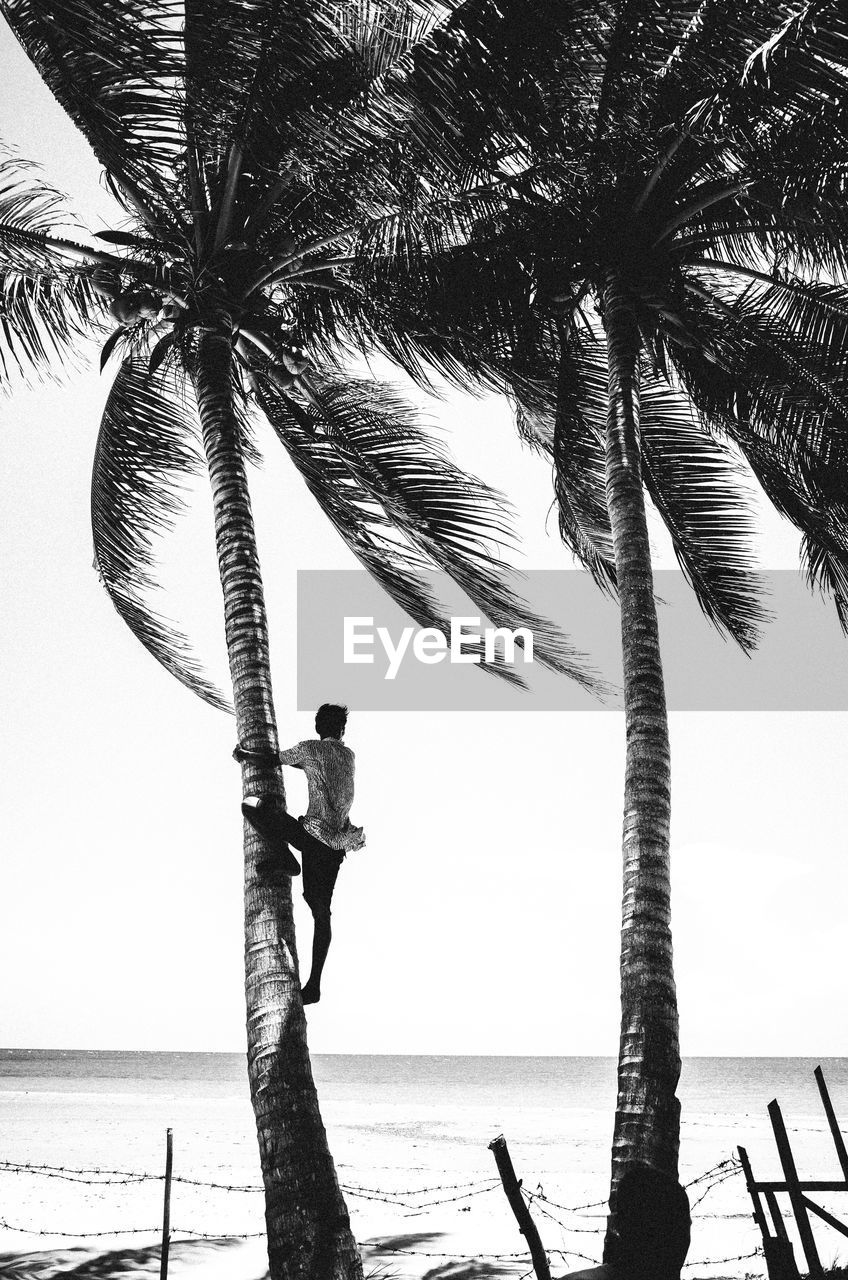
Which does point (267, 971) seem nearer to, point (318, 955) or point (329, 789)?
point (318, 955)

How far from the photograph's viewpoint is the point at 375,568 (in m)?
8.48

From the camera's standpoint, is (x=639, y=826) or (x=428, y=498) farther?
(x=428, y=498)

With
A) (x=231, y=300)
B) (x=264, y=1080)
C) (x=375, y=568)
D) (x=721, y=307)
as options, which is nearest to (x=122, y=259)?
(x=231, y=300)

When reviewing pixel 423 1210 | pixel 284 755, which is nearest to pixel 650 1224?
pixel 284 755

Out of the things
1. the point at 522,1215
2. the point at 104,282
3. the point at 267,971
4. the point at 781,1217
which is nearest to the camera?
the point at 522,1215

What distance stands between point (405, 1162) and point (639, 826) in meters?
17.1

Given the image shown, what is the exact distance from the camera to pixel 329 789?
5.25 m

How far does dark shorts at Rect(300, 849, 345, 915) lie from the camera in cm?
526

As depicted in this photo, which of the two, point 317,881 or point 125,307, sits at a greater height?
point 125,307

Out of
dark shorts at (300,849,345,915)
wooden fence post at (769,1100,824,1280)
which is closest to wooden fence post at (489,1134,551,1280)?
dark shorts at (300,849,345,915)

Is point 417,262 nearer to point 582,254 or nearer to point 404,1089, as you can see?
point 582,254

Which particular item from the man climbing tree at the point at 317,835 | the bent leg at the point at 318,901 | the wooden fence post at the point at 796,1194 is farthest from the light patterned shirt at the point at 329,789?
the wooden fence post at the point at 796,1194

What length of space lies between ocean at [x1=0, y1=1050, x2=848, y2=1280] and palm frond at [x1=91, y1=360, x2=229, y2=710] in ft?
13.6

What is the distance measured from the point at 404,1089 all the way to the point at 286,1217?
4640 centimetres
